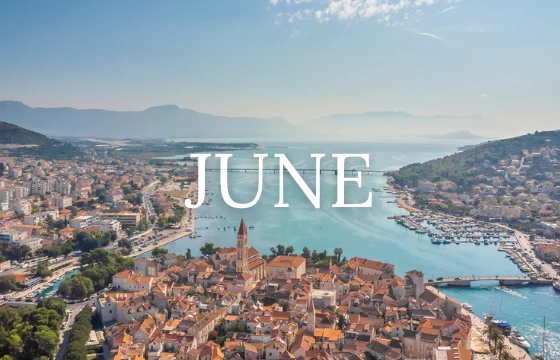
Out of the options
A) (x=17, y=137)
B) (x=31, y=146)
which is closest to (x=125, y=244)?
(x=31, y=146)

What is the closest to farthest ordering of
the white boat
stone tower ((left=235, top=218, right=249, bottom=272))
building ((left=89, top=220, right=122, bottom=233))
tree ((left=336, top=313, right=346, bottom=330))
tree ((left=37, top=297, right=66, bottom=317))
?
tree ((left=336, top=313, right=346, bottom=330))
the white boat
tree ((left=37, top=297, right=66, bottom=317))
stone tower ((left=235, top=218, right=249, bottom=272))
building ((left=89, top=220, right=122, bottom=233))

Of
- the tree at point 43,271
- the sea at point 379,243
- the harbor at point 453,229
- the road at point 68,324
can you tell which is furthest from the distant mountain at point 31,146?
the road at point 68,324

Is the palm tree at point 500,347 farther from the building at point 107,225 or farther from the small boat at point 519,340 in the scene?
the building at point 107,225

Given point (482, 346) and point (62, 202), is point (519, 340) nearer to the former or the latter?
point (482, 346)

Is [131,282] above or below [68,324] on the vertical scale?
above

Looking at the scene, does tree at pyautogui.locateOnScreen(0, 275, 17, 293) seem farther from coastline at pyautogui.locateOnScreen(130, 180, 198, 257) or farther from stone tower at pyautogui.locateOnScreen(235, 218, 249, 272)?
stone tower at pyautogui.locateOnScreen(235, 218, 249, 272)

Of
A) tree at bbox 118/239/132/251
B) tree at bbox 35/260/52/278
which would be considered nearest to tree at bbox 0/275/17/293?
tree at bbox 35/260/52/278
